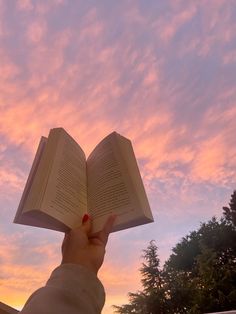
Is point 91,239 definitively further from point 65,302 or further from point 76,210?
point 65,302

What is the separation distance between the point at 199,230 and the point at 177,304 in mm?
11486

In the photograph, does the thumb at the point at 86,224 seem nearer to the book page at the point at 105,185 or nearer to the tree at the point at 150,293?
the book page at the point at 105,185

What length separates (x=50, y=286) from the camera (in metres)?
0.88

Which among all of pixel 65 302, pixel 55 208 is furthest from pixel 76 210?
pixel 65 302

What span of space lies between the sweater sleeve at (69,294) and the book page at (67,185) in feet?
1.22

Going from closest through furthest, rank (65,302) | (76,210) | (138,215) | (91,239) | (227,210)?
(65,302) < (91,239) < (138,215) < (76,210) < (227,210)

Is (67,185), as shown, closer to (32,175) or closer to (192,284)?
(32,175)

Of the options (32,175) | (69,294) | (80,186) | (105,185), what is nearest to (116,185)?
(105,185)

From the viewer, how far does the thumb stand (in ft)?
4.39

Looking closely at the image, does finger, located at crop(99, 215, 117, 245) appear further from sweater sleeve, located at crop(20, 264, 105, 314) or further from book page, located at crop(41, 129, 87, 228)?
sweater sleeve, located at crop(20, 264, 105, 314)

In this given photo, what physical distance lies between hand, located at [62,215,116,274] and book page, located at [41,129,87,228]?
0.11 meters

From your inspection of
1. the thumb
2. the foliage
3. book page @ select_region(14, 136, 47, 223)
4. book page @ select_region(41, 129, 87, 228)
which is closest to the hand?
the thumb

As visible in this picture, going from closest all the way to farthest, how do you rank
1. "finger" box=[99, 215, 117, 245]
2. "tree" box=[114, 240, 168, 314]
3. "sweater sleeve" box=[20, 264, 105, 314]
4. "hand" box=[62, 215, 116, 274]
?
1. "sweater sleeve" box=[20, 264, 105, 314]
2. "hand" box=[62, 215, 116, 274]
3. "finger" box=[99, 215, 117, 245]
4. "tree" box=[114, 240, 168, 314]

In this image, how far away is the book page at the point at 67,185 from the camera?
1.35 meters
